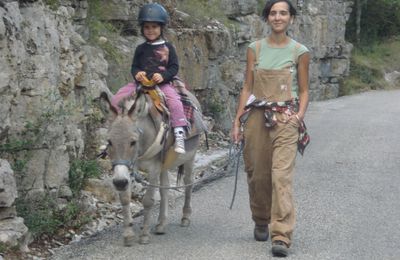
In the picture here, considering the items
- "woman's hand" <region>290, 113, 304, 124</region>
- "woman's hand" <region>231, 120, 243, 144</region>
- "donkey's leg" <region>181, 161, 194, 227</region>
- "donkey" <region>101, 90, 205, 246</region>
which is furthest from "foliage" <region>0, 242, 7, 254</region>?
"woman's hand" <region>290, 113, 304, 124</region>

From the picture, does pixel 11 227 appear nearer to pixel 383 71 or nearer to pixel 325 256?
pixel 325 256

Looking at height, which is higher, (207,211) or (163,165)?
(163,165)

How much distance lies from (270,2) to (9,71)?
2546 mm

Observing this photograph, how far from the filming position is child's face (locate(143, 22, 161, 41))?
7.13 meters

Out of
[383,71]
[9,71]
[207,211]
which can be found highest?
[9,71]

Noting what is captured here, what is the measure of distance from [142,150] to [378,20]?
31.8m

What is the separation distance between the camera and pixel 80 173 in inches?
312

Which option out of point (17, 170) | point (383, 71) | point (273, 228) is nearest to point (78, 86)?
point (17, 170)

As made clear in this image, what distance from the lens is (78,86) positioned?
8609mm

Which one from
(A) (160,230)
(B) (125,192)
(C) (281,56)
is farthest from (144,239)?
(C) (281,56)

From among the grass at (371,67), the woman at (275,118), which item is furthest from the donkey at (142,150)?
the grass at (371,67)

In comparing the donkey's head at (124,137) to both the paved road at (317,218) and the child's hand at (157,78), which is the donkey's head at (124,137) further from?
the paved road at (317,218)

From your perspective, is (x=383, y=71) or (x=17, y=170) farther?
(x=383, y=71)

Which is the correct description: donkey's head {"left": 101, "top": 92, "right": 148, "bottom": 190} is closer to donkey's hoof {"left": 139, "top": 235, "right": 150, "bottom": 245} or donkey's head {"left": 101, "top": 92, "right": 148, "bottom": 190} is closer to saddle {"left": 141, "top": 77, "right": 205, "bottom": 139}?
saddle {"left": 141, "top": 77, "right": 205, "bottom": 139}
